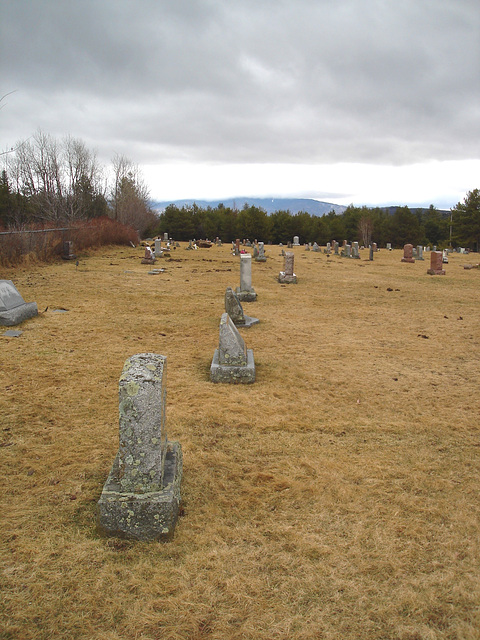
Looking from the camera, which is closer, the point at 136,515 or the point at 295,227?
the point at 136,515

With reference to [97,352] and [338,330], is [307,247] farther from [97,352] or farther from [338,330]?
[97,352]

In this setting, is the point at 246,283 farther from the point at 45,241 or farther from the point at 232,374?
the point at 45,241

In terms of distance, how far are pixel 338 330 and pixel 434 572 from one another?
708cm

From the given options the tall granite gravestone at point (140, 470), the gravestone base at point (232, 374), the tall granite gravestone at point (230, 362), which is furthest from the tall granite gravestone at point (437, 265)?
the tall granite gravestone at point (140, 470)

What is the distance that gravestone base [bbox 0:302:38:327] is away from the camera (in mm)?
8773

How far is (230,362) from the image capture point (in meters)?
6.61

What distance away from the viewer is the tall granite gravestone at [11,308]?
28.9 ft

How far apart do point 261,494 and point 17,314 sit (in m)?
7.28

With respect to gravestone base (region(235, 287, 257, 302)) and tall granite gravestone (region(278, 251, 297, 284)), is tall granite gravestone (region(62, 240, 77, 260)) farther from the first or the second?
gravestone base (region(235, 287, 257, 302))

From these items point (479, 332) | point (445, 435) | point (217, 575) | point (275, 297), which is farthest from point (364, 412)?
point (275, 297)

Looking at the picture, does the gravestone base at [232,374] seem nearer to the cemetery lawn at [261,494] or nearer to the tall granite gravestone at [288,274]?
the cemetery lawn at [261,494]

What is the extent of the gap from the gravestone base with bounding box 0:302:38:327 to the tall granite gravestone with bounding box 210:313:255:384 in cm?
477

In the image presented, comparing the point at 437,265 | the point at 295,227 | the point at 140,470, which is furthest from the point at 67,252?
the point at 295,227

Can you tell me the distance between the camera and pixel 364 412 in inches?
219
